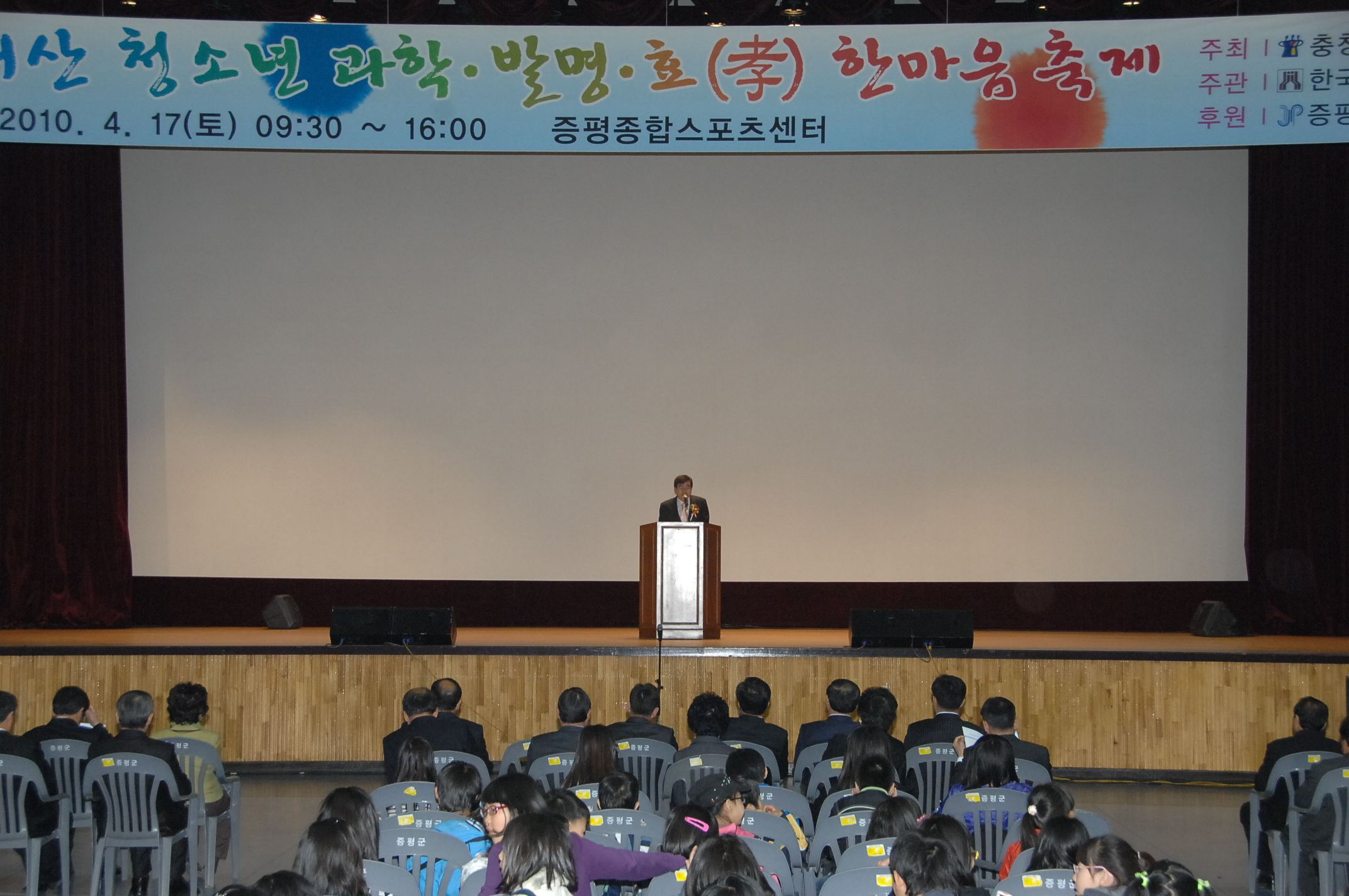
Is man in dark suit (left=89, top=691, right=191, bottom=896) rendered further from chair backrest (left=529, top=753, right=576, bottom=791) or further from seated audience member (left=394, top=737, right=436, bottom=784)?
chair backrest (left=529, top=753, right=576, bottom=791)

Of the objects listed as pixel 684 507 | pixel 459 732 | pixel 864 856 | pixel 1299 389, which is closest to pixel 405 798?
pixel 459 732

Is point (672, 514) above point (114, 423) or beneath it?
beneath

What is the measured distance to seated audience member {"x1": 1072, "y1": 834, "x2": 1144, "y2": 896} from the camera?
3182mm

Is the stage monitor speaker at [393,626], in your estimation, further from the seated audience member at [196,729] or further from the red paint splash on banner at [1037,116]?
the red paint splash on banner at [1037,116]

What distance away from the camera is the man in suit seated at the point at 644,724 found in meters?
5.73

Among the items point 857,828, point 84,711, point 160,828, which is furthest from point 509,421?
point 857,828

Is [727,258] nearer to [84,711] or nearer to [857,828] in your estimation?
[84,711]

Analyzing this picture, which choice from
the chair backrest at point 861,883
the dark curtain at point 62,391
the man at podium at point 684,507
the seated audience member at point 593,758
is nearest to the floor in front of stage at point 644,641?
the dark curtain at point 62,391

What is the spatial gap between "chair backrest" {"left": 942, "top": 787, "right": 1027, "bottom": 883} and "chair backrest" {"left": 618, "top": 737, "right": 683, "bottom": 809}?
1387 mm

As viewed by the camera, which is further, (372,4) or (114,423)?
(114,423)

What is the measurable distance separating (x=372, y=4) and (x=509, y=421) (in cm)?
320

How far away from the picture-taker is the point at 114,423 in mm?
10078

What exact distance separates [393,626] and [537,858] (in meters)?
5.05

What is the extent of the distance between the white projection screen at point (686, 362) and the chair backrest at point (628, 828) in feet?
20.1
